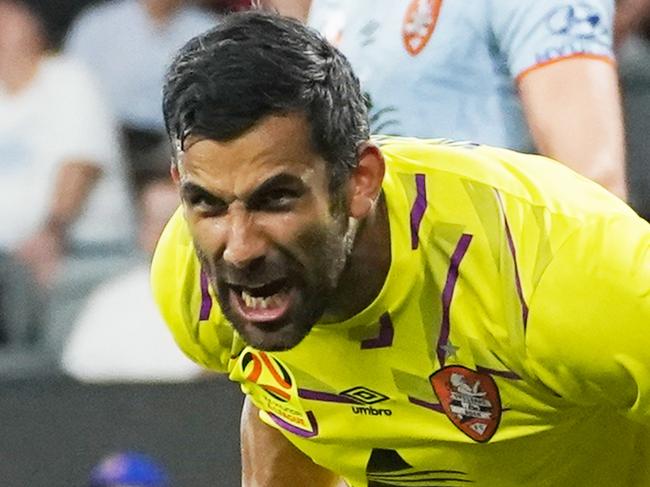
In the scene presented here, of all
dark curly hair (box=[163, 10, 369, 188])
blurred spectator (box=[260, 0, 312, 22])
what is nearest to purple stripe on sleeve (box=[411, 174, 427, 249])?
dark curly hair (box=[163, 10, 369, 188])

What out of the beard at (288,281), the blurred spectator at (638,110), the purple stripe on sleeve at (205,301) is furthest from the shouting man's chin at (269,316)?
the blurred spectator at (638,110)

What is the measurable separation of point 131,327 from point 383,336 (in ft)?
6.58

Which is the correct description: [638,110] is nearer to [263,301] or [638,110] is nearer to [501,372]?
[501,372]

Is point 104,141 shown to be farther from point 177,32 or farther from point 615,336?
point 615,336

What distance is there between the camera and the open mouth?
1446mm

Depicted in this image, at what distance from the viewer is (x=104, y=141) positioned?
3.62 metres

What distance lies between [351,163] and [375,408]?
0.31 metres

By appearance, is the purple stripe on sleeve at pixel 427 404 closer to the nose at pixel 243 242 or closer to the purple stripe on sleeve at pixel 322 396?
the purple stripe on sleeve at pixel 322 396

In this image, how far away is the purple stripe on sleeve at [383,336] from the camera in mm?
1591

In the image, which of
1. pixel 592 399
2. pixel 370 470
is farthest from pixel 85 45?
pixel 592 399

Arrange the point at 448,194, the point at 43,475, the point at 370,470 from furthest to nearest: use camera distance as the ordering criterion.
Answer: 1. the point at 43,475
2. the point at 370,470
3. the point at 448,194

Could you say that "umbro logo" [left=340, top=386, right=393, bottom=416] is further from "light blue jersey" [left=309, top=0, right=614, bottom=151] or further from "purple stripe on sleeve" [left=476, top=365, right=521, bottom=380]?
"light blue jersey" [left=309, top=0, right=614, bottom=151]

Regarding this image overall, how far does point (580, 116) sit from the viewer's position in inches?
74.5

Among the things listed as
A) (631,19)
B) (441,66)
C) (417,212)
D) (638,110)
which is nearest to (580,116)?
(441,66)
